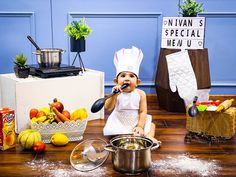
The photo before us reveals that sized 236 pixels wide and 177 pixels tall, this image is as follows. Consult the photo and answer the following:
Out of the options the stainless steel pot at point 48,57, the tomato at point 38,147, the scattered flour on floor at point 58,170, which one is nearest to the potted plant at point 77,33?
the stainless steel pot at point 48,57

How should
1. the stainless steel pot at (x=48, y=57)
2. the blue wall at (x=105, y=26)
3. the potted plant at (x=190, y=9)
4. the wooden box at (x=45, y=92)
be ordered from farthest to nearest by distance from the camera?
the blue wall at (x=105, y=26) → the potted plant at (x=190, y=9) → the stainless steel pot at (x=48, y=57) → the wooden box at (x=45, y=92)

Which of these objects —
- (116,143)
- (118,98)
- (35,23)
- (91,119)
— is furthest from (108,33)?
(116,143)

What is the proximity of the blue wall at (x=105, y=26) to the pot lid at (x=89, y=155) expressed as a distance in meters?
1.05

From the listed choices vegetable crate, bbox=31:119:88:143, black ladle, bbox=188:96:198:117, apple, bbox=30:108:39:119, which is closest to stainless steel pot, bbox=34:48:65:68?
apple, bbox=30:108:39:119

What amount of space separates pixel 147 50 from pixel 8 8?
98 centimetres

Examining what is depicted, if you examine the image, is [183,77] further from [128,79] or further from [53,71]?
[53,71]

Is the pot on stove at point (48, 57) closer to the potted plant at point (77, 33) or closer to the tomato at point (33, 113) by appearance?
the potted plant at point (77, 33)

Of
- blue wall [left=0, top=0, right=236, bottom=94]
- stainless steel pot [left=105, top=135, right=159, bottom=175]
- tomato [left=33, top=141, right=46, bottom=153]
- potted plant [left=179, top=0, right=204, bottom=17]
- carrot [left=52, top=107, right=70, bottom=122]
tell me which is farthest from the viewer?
blue wall [left=0, top=0, right=236, bottom=94]

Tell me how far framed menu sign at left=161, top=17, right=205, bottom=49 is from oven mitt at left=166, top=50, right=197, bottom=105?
64 mm

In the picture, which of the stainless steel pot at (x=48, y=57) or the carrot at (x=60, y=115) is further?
the stainless steel pot at (x=48, y=57)

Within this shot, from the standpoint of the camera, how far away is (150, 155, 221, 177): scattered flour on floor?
133 centimetres

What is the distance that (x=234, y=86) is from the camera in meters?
2.45

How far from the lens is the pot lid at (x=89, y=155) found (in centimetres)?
137

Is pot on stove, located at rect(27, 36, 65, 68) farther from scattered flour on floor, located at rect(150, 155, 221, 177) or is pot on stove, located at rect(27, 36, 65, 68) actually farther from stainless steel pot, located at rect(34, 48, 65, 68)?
scattered flour on floor, located at rect(150, 155, 221, 177)
